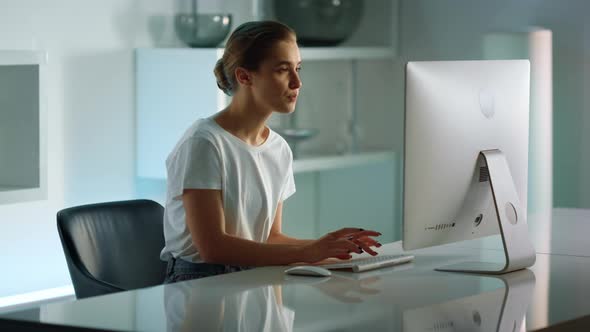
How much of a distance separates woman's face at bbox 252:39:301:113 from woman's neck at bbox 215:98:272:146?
0.03 metres

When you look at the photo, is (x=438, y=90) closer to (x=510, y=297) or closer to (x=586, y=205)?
(x=510, y=297)

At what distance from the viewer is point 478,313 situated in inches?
73.0

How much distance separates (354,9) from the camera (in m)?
4.77

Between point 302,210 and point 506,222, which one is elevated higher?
point 506,222

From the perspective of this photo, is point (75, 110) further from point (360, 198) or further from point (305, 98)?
point (360, 198)

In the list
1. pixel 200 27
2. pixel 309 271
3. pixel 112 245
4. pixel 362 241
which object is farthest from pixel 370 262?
pixel 200 27

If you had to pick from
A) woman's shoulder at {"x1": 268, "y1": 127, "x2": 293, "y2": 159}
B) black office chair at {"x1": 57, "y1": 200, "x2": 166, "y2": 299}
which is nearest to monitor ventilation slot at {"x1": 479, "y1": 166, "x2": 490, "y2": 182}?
woman's shoulder at {"x1": 268, "y1": 127, "x2": 293, "y2": 159}

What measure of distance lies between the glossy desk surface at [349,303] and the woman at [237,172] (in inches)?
4.4

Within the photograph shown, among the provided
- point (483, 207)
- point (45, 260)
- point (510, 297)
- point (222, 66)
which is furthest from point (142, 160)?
point (510, 297)

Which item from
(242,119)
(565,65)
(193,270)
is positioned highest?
(565,65)

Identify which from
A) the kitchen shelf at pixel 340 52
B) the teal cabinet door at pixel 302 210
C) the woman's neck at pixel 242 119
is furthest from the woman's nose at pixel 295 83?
the teal cabinet door at pixel 302 210

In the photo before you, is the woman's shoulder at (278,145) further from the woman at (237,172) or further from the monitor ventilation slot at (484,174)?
the monitor ventilation slot at (484,174)

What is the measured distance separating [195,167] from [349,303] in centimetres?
62

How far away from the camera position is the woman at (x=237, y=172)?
235cm
